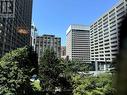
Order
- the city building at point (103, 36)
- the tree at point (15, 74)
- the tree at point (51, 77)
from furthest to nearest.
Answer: the city building at point (103, 36), the tree at point (51, 77), the tree at point (15, 74)

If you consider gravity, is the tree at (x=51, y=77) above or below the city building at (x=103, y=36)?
below

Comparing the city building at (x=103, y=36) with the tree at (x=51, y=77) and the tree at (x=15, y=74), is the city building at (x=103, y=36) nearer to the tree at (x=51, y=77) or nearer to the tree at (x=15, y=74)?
the tree at (x=51, y=77)

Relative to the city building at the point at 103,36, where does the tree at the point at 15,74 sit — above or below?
below

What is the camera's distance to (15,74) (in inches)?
1056

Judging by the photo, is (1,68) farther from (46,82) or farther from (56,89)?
(56,89)

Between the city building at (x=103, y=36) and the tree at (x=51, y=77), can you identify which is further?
the city building at (x=103, y=36)

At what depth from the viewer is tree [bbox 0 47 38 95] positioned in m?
25.8

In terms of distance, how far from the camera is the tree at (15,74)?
25.8 meters

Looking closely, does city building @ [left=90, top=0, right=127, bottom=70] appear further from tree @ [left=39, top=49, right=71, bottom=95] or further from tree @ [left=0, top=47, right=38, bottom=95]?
tree @ [left=0, top=47, right=38, bottom=95]

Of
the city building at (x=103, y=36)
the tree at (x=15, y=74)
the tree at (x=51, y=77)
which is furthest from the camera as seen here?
→ the city building at (x=103, y=36)

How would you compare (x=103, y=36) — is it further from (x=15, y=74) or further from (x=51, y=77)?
(x=15, y=74)

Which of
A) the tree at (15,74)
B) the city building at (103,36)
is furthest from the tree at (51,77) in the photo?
the city building at (103,36)

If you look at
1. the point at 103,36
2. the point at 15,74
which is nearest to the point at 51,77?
the point at 15,74

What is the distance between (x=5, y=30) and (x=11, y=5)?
17209mm
